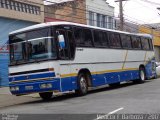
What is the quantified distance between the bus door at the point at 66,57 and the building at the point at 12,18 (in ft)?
28.0

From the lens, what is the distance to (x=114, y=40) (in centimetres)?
2358

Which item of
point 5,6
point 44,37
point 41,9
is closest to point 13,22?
point 5,6

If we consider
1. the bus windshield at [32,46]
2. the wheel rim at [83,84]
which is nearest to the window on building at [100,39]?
the wheel rim at [83,84]

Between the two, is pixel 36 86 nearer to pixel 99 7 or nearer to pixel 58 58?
pixel 58 58

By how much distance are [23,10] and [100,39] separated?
888cm

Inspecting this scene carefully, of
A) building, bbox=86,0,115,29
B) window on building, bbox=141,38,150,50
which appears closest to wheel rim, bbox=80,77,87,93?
window on building, bbox=141,38,150,50

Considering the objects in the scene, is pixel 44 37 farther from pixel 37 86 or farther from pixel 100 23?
pixel 100 23

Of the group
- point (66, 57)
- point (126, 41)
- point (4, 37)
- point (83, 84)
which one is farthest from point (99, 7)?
point (66, 57)

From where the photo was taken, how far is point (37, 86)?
17.0 meters

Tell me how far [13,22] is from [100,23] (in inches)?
650

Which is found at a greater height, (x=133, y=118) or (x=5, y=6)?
(x=5, y=6)

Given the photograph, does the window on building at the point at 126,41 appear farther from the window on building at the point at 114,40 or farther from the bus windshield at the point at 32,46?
the bus windshield at the point at 32,46

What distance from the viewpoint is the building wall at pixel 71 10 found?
39.6m

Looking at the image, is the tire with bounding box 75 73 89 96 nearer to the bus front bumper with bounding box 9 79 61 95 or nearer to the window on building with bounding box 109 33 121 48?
the bus front bumper with bounding box 9 79 61 95
